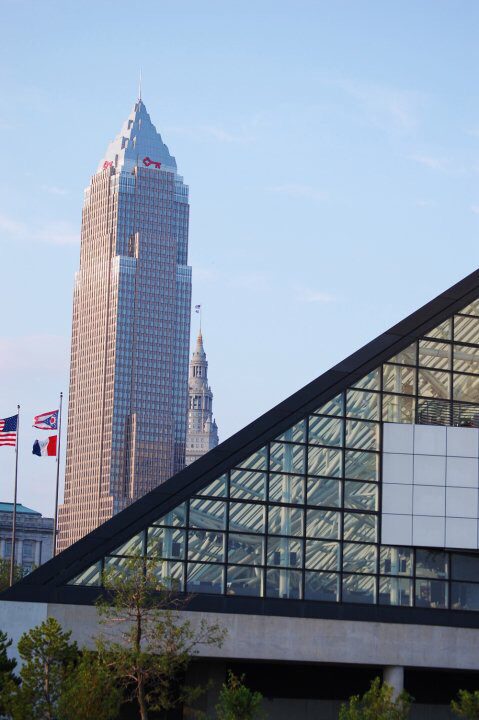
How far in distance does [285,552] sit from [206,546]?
11.5ft

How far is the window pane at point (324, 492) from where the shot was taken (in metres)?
62.7

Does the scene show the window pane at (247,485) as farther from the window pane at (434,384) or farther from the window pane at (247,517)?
the window pane at (434,384)

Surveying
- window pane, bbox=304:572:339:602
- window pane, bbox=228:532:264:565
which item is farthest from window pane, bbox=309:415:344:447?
window pane, bbox=304:572:339:602

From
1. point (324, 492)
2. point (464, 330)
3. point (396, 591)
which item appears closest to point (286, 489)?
point (324, 492)

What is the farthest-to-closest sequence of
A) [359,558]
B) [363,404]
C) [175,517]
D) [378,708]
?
[363,404], [359,558], [175,517], [378,708]

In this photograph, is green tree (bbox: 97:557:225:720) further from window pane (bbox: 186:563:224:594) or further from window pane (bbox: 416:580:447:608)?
window pane (bbox: 416:580:447:608)

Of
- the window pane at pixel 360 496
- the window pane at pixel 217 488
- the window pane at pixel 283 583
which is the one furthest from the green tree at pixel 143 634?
the window pane at pixel 360 496

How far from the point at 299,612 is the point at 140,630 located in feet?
39.0

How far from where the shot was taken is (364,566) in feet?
206

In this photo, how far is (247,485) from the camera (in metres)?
61.6

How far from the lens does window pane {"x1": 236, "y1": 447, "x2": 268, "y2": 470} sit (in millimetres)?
61688

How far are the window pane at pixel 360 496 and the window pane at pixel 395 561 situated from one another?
194 cm

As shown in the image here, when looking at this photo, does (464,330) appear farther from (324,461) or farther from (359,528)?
(359,528)

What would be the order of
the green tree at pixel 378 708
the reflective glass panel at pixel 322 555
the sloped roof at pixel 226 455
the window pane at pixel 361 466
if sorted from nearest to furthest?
the green tree at pixel 378 708 < the sloped roof at pixel 226 455 < the reflective glass panel at pixel 322 555 < the window pane at pixel 361 466
